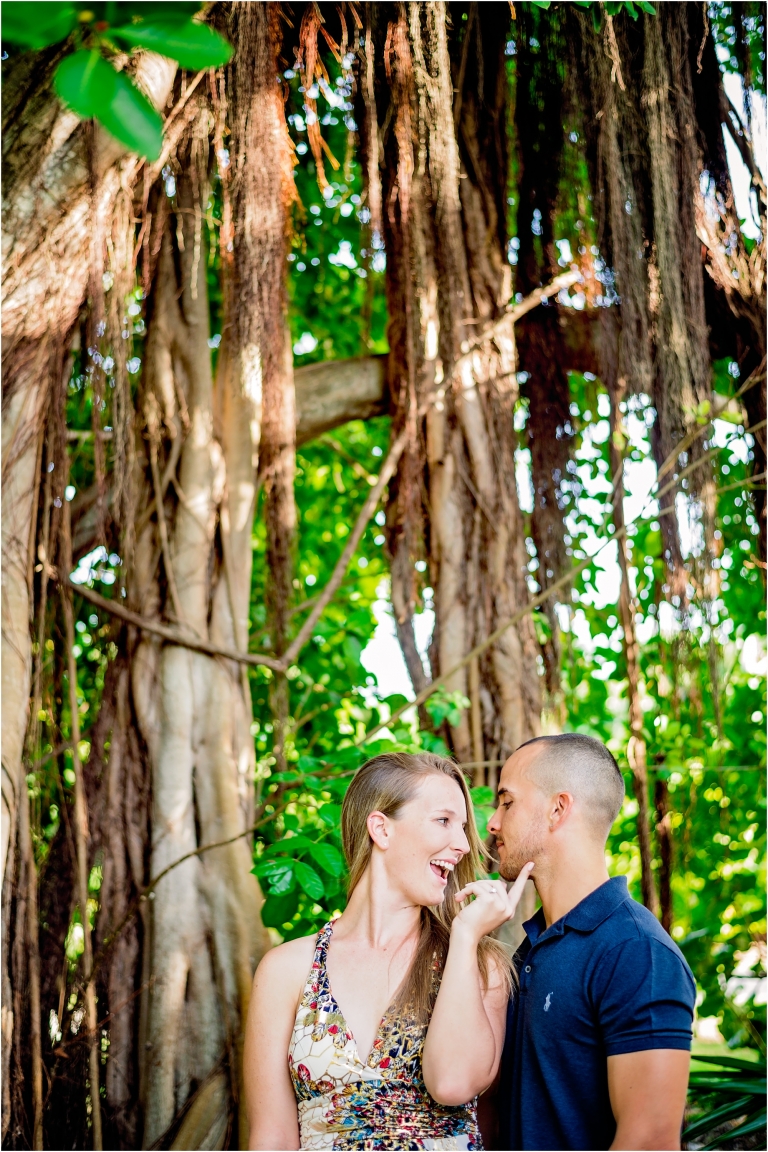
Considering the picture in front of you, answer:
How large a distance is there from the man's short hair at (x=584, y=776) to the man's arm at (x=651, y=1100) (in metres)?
0.43

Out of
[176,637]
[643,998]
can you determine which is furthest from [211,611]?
[643,998]

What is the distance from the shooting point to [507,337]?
3.32m

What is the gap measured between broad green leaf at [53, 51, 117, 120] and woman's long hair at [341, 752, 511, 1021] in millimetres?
1326

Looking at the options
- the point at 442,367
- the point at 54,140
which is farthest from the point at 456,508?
the point at 54,140

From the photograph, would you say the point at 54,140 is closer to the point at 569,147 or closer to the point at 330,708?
the point at 569,147

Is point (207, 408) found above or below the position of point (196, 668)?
above

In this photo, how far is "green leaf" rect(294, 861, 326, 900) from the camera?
6.87 feet

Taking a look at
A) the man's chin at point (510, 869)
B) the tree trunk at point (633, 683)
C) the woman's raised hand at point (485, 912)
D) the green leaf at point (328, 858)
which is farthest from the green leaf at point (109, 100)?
the tree trunk at point (633, 683)

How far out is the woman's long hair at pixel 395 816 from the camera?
180cm

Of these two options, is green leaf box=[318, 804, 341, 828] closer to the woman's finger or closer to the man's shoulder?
the woman's finger

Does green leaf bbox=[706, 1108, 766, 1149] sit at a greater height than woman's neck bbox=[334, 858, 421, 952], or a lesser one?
lesser

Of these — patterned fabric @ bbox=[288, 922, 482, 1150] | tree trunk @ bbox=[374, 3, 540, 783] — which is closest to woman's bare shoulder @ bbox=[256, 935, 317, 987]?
patterned fabric @ bbox=[288, 922, 482, 1150]

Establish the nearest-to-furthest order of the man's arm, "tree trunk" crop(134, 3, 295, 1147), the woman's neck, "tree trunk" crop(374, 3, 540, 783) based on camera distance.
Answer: the man's arm
the woman's neck
"tree trunk" crop(134, 3, 295, 1147)
"tree trunk" crop(374, 3, 540, 783)

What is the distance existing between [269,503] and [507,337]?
1.01m
